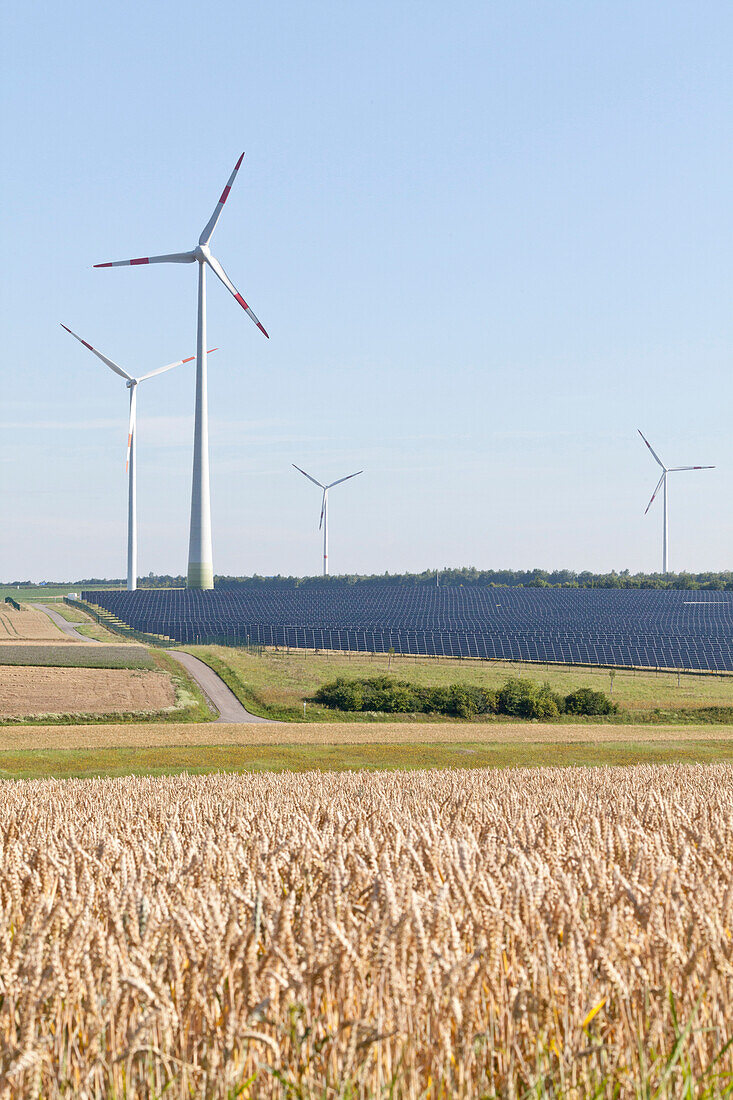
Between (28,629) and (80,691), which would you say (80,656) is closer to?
(80,691)

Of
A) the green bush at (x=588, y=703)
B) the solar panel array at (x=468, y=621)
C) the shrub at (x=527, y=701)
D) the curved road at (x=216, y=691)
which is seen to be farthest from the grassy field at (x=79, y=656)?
the green bush at (x=588, y=703)

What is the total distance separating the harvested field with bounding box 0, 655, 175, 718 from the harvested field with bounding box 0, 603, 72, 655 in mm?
33336

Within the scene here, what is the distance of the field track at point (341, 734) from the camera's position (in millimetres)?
62344

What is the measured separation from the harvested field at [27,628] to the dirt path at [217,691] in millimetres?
26607

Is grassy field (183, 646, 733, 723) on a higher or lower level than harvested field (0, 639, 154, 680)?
lower

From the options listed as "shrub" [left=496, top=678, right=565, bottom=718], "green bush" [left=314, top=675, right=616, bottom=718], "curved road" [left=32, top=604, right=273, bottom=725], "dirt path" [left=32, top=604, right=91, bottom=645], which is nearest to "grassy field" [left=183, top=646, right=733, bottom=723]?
"curved road" [left=32, top=604, right=273, bottom=725]

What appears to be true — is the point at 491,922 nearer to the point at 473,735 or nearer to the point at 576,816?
the point at 576,816

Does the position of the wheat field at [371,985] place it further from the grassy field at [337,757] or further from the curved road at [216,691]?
the curved road at [216,691]

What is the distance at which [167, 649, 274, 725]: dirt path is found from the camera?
86875mm

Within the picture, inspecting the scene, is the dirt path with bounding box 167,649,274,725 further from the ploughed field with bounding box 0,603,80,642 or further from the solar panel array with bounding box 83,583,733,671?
the ploughed field with bounding box 0,603,80,642

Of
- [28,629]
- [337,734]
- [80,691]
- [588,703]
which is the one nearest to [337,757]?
[337,734]

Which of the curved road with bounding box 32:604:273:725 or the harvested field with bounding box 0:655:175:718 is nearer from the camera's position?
the harvested field with bounding box 0:655:175:718

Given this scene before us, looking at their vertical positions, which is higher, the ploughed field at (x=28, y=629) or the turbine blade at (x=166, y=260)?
the turbine blade at (x=166, y=260)

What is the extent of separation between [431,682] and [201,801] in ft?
266
